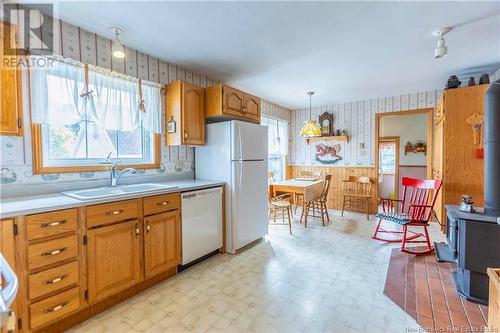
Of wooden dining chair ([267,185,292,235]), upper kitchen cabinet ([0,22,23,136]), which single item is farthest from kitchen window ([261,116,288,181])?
upper kitchen cabinet ([0,22,23,136])

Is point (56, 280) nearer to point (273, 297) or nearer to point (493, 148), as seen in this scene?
point (273, 297)

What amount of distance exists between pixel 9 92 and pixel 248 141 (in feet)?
7.15

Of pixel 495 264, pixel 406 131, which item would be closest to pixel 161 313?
pixel 495 264

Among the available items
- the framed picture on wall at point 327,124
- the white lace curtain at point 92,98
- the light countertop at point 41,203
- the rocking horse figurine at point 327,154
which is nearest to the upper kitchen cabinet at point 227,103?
the white lace curtain at point 92,98

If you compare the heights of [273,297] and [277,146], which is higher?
[277,146]

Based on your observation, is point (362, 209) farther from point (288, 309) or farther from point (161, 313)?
point (161, 313)

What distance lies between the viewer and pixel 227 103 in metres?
2.95

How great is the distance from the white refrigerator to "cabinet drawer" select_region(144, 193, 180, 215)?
75 cm

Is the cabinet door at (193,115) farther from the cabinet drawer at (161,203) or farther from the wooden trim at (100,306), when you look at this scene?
the wooden trim at (100,306)

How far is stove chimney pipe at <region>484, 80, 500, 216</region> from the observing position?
2016mm

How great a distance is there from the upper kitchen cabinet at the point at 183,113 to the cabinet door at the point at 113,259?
1153 mm

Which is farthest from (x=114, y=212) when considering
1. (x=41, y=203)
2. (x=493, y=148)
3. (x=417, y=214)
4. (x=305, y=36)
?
(x=417, y=214)

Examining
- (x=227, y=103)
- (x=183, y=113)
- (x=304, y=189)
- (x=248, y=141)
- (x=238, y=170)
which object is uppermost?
(x=227, y=103)

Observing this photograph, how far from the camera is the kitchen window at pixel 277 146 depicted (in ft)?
17.5
